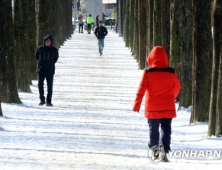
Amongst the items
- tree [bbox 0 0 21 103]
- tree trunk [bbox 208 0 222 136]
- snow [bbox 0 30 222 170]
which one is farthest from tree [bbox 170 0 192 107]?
tree trunk [bbox 208 0 222 136]

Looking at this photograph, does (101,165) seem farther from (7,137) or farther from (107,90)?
(107,90)

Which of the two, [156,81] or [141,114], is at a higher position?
[156,81]

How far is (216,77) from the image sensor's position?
1440 cm

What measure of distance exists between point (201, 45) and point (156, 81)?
195 inches

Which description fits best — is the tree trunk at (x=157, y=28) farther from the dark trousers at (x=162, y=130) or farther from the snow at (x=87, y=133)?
the dark trousers at (x=162, y=130)

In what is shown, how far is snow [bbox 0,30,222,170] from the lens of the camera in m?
11.6

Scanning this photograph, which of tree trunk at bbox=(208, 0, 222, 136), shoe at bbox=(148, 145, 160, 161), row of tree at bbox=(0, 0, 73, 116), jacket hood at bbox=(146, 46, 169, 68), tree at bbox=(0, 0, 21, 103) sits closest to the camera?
jacket hood at bbox=(146, 46, 169, 68)

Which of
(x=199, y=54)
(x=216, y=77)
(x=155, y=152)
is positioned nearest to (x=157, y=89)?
(x=155, y=152)

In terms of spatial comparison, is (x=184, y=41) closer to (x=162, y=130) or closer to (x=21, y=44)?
(x=21, y=44)

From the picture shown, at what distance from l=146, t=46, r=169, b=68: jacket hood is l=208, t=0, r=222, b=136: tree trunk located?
283 centimetres

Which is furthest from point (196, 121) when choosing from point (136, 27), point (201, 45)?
point (136, 27)

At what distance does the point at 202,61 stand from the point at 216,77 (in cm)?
201

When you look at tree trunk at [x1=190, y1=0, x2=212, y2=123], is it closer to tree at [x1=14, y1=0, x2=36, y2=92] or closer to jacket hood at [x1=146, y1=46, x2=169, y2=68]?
jacket hood at [x1=146, y1=46, x2=169, y2=68]

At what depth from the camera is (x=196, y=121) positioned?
1631 cm
